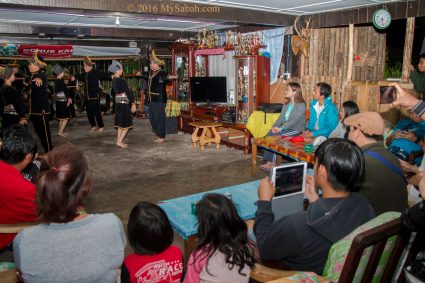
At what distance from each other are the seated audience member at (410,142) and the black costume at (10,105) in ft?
18.9

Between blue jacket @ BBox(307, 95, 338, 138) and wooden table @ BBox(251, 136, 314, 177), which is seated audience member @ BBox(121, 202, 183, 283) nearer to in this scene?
wooden table @ BBox(251, 136, 314, 177)

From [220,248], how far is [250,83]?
599cm

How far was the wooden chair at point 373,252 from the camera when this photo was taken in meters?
1.64

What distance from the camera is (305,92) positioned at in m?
7.14

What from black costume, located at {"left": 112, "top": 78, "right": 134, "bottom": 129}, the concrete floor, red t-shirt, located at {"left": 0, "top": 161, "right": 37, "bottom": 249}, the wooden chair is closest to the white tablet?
the wooden chair

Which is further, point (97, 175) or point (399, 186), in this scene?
point (97, 175)

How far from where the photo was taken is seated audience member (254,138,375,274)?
1.83m

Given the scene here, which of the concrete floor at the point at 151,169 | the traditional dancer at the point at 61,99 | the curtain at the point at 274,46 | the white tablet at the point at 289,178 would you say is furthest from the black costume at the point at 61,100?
the white tablet at the point at 289,178

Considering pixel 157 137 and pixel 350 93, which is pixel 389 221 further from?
pixel 157 137

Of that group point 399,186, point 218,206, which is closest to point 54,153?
point 218,206

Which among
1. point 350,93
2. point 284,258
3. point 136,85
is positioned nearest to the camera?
point 284,258

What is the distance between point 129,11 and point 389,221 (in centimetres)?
484

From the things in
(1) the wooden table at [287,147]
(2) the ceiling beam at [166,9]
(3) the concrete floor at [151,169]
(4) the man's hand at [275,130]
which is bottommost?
(3) the concrete floor at [151,169]

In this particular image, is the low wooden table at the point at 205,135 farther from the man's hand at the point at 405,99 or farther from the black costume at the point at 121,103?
the man's hand at the point at 405,99
